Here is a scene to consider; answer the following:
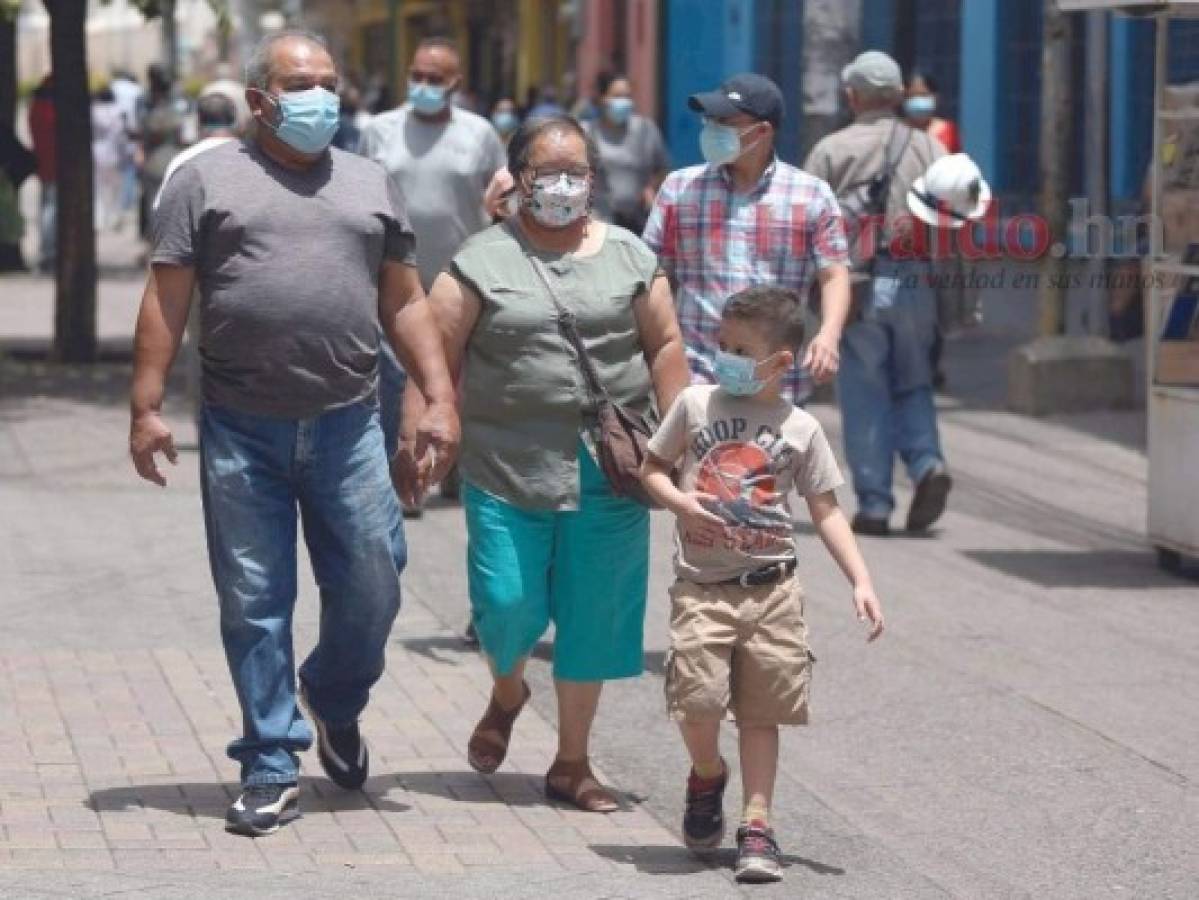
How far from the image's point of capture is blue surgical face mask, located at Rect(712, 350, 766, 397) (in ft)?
21.1

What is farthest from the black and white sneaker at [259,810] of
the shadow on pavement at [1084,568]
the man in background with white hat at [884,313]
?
the man in background with white hat at [884,313]

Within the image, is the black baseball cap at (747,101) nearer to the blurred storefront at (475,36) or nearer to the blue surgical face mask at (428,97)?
the blue surgical face mask at (428,97)

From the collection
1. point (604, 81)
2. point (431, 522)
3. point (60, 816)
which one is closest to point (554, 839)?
point (60, 816)

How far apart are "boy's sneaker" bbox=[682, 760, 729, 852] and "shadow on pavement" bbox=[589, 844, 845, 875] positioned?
0.05 meters

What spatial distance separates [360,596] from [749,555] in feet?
3.36

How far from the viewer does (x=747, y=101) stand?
8.55 metres

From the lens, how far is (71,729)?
26.3 ft

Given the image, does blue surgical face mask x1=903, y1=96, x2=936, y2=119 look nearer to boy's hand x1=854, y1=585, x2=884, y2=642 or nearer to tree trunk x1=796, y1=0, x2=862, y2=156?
tree trunk x1=796, y1=0, x2=862, y2=156

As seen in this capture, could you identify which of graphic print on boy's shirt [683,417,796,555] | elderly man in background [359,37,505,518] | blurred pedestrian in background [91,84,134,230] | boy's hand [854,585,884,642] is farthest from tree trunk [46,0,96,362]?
blurred pedestrian in background [91,84,134,230]

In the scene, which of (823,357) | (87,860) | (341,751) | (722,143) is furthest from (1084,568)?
(87,860)

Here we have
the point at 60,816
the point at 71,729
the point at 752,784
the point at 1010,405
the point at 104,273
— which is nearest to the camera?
the point at 752,784

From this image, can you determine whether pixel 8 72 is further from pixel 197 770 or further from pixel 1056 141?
pixel 197 770

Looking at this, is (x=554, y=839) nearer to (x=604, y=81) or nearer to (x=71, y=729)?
(x=71, y=729)

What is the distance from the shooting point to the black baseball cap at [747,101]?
28.1 feet
